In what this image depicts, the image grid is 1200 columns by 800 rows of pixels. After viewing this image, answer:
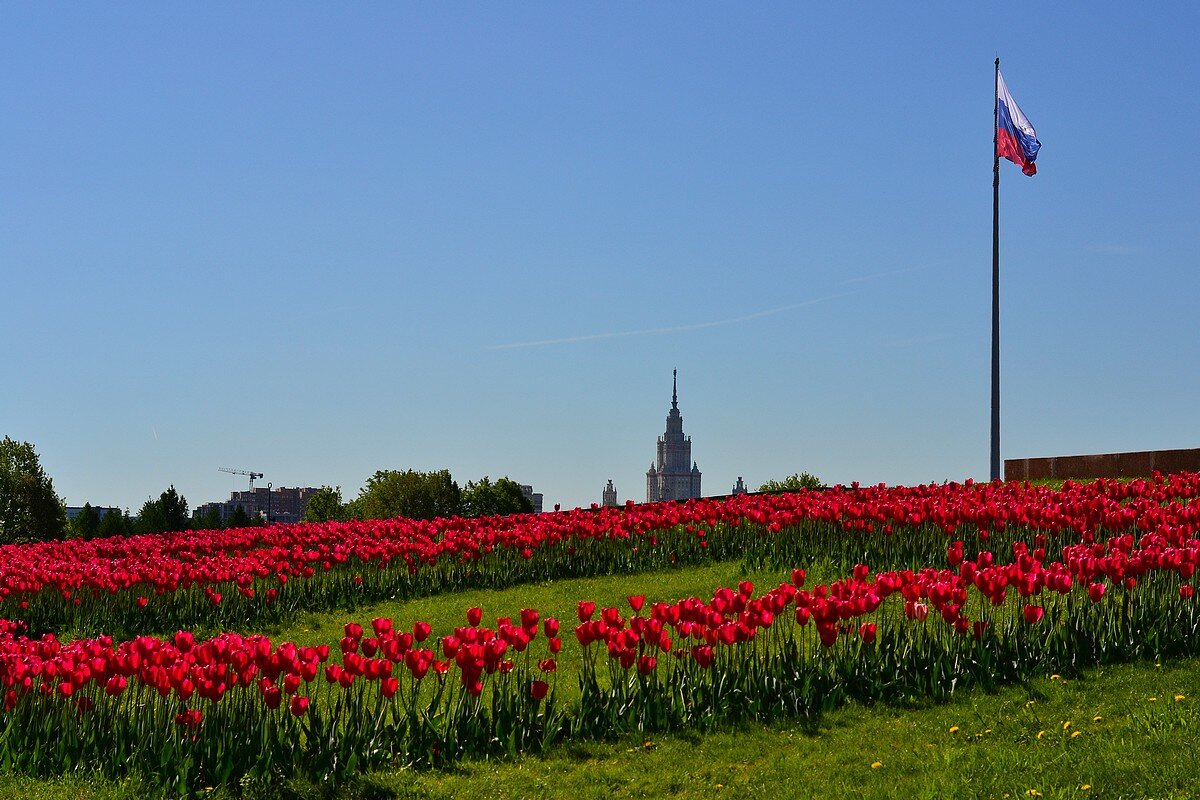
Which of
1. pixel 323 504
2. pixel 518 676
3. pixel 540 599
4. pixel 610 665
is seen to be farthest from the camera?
pixel 323 504

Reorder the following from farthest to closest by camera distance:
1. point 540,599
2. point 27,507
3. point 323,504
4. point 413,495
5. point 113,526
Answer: point 323,504, point 413,495, point 27,507, point 113,526, point 540,599

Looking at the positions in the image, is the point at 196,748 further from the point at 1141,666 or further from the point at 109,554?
the point at 109,554

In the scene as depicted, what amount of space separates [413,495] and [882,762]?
88.1 meters

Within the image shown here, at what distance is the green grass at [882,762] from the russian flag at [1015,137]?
31.6 meters

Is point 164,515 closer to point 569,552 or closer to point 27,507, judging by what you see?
point 27,507

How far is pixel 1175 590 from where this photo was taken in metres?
13.7

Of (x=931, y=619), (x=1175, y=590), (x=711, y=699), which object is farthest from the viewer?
(x=931, y=619)

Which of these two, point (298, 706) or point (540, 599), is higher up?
point (298, 706)

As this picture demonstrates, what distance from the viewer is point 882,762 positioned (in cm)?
1013

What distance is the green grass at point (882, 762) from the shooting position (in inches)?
372

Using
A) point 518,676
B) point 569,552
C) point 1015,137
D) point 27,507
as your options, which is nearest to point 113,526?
point 27,507

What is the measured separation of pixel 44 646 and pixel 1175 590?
1174 centimetres

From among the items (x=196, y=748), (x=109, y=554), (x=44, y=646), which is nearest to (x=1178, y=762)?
(x=196, y=748)

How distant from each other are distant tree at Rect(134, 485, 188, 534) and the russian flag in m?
31.7
